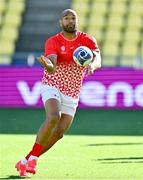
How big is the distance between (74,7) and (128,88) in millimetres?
7836

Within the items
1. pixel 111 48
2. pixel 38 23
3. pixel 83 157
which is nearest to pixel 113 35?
pixel 111 48

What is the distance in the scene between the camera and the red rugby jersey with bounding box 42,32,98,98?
8234mm

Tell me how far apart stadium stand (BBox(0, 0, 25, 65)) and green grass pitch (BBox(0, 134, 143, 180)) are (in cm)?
756

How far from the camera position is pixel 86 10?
23344 mm

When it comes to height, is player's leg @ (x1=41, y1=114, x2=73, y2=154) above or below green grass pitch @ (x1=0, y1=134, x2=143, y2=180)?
above

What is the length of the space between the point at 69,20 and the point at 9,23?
14858 mm

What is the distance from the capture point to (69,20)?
8.16 meters

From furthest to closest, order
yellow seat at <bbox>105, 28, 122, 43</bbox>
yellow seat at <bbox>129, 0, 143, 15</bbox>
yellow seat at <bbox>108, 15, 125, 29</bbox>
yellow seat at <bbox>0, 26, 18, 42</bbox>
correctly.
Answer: yellow seat at <bbox>129, 0, 143, 15</bbox>
yellow seat at <bbox>108, 15, 125, 29</bbox>
yellow seat at <bbox>0, 26, 18, 42</bbox>
yellow seat at <bbox>105, 28, 122, 43</bbox>

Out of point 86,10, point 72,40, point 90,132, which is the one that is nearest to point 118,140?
point 90,132

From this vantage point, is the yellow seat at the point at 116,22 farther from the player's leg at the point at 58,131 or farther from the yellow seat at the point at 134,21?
the player's leg at the point at 58,131

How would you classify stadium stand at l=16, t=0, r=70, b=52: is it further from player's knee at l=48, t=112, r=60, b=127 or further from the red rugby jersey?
player's knee at l=48, t=112, r=60, b=127

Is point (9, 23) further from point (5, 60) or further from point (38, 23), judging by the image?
point (5, 60)

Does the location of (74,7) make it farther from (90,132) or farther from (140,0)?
(90,132)

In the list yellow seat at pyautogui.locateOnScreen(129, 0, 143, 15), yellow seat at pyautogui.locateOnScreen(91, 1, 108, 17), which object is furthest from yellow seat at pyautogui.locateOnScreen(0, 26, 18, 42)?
yellow seat at pyautogui.locateOnScreen(129, 0, 143, 15)
